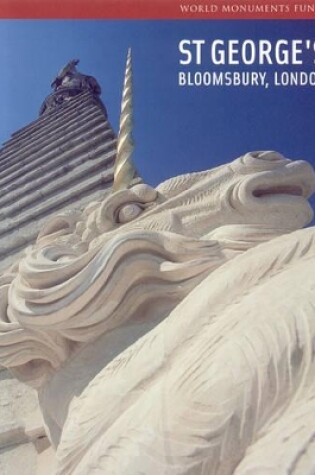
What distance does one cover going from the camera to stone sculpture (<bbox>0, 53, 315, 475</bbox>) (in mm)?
1335

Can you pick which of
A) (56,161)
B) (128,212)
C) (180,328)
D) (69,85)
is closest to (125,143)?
(56,161)

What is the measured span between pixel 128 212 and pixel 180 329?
91cm

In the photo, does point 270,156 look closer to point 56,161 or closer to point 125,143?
point 125,143

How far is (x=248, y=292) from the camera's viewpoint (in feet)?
5.22

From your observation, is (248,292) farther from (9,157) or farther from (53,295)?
(9,157)

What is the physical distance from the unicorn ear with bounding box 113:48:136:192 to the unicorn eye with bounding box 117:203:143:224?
1560 mm

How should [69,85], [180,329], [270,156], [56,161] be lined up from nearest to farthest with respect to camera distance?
[180,329]
[270,156]
[56,161]
[69,85]

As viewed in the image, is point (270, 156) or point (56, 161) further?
point (56, 161)

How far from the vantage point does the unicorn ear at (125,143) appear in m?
4.25

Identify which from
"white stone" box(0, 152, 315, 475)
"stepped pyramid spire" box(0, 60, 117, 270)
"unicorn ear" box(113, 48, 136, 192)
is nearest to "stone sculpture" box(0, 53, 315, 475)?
"white stone" box(0, 152, 315, 475)

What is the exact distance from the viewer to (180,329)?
1595 millimetres

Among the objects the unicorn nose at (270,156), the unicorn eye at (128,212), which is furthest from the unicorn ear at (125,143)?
the unicorn nose at (270,156)

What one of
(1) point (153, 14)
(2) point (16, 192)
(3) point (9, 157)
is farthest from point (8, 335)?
(3) point (9, 157)

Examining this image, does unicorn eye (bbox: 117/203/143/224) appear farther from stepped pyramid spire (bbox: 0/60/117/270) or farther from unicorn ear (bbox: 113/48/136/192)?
stepped pyramid spire (bbox: 0/60/117/270)
